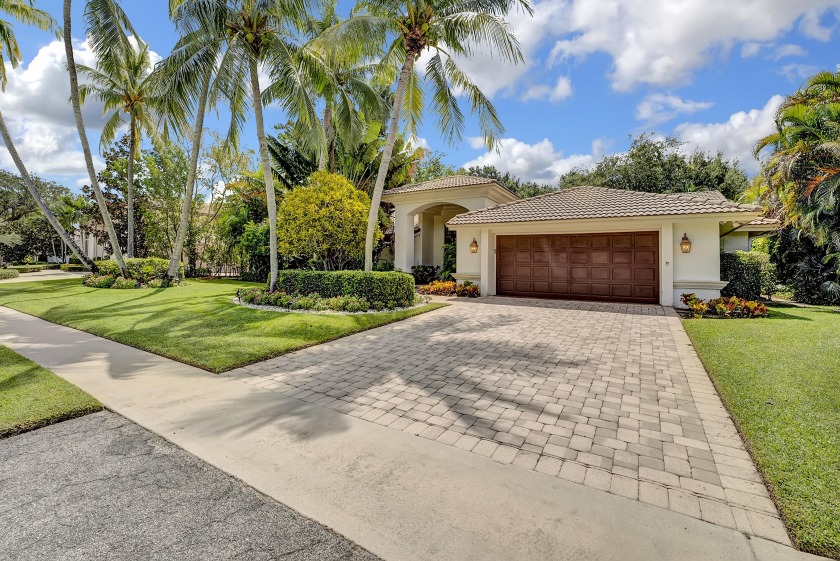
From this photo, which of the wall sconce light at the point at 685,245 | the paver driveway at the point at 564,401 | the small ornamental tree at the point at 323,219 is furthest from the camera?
the small ornamental tree at the point at 323,219

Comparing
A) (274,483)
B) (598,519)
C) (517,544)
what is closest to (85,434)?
(274,483)

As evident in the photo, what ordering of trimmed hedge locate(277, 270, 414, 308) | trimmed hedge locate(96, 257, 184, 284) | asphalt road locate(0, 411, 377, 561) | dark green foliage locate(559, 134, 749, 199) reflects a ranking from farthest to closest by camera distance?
dark green foliage locate(559, 134, 749, 199), trimmed hedge locate(96, 257, 184, 284), trimmed hedge locate(277, 270, 414, 308), asphalt road locate(0, 411, 377, 561)

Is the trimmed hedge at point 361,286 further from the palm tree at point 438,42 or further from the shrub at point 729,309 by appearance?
the shrub at point 729,309

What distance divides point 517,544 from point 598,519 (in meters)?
0.63

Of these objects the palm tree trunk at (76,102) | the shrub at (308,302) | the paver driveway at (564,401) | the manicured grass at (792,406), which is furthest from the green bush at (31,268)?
the manicured grass at (792,406)

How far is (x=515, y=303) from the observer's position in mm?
12953

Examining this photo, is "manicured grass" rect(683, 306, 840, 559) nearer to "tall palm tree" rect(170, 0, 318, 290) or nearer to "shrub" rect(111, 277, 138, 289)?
"tall palm tree" rect(170, 0, 318, 290)

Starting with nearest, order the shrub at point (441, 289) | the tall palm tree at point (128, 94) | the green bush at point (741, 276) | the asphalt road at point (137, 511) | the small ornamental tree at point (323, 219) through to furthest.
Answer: the asphalt road at point (137, 511) < the small ornamental tree at point (323, 219) < the green bush at point (741, 276) < the shrub at point (441, 289) < the tall palm tree at point (128, 94)

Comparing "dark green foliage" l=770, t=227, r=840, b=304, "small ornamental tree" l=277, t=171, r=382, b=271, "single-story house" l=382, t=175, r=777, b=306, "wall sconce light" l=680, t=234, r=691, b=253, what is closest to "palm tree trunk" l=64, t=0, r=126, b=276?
"small ornamental tree" l=277, t=171, r=382, b=271

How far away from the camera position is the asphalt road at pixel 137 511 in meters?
2.17

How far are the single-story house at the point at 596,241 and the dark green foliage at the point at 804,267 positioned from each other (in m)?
0.96

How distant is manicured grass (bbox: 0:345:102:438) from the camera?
12.3ft

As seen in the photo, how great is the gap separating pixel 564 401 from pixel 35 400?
597cm

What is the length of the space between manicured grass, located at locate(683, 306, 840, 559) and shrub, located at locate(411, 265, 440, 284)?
12.4 meters
